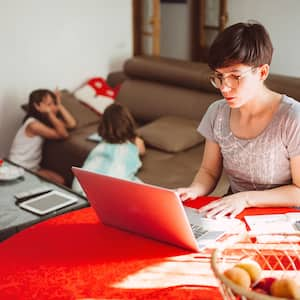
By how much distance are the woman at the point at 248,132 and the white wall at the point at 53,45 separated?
251 cm

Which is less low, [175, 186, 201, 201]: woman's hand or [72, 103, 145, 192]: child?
[175, 186, 201, 201]: woman's hand

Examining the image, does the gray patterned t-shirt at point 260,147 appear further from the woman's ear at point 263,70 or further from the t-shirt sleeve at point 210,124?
the woman's ear at point 263,70

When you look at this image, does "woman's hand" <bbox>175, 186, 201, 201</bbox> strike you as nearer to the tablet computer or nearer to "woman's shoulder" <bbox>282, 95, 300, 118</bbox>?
"woman's shoulder" <bbox>282, 95, 300, 118</bbox>

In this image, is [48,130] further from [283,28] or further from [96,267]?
[96,267]

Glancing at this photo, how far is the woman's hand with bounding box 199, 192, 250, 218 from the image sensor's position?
1576 millimetres

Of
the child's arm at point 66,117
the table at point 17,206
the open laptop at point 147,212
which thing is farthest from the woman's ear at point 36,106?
the open laptop at point 147,212

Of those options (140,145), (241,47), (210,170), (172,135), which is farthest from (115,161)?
(241,47)

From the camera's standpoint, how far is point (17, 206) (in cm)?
252

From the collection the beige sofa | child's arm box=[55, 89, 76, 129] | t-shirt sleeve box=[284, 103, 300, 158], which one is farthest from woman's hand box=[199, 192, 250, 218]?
child's arm box=[55, 89, 76, 129]

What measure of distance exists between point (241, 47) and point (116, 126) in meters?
1.67

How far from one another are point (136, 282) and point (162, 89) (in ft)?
9.51

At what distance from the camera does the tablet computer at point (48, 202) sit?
2.45 meters

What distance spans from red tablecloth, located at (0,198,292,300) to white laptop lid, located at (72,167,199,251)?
0.10ft

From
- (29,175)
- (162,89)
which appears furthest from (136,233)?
(162,89)
